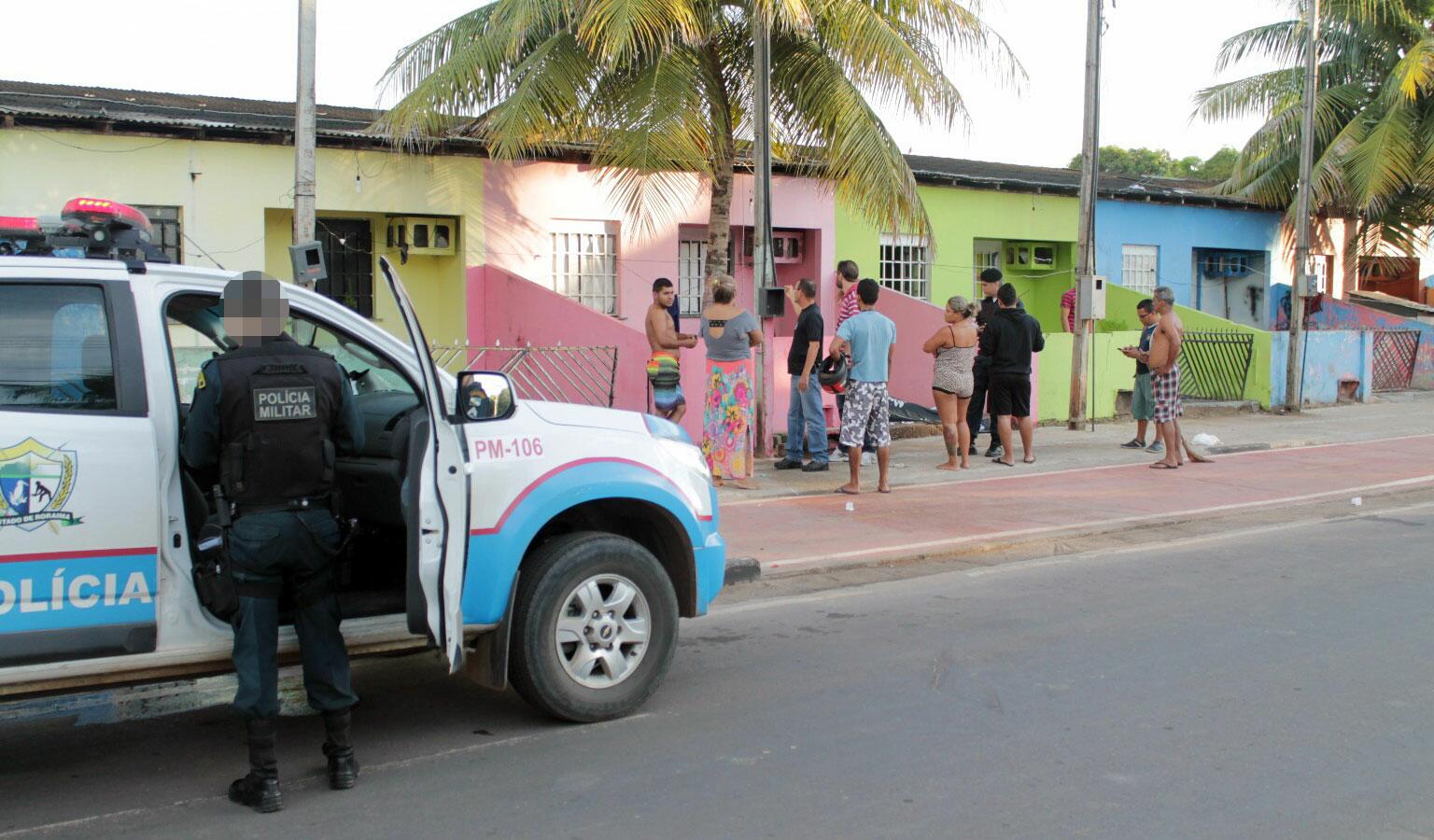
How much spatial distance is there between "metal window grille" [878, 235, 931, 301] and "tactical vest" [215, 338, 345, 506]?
626 inches

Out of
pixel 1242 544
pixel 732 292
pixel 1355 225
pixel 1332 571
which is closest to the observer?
pixel 1332 571

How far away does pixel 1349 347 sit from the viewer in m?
22.4

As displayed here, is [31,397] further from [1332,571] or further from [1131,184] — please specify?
[1131,184]

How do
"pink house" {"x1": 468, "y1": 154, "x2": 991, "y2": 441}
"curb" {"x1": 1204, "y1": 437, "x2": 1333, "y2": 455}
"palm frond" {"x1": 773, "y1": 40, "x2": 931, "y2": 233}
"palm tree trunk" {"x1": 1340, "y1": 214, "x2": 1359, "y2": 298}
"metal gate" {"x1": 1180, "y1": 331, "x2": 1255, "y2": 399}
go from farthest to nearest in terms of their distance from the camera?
1. "palm tree trunk" {"x1": 1340, "y1": 214, "x2": 1359, "y2": 298}
2. "metal gate" {"x1": 1180, "y1": 331, "x2": 1255, "y2": 399}
3. "curb" {"x1": 1204, "y1": 437, "x2": 1333, "y2": 455}
4. "pink house" {"x1": 468, "y1": 154, "x2": 991, "y2": 441}
5. "palm frond" {"x1": 773, "y1": 40, "x2": 931, "y2": 233}

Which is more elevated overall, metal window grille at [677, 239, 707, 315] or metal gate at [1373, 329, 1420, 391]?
metal window grille at [677, 239, 707, 315]

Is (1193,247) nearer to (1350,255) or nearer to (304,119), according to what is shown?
(1350,255)

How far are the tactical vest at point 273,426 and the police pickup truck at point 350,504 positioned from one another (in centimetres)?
33

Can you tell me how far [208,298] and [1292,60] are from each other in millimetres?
25559

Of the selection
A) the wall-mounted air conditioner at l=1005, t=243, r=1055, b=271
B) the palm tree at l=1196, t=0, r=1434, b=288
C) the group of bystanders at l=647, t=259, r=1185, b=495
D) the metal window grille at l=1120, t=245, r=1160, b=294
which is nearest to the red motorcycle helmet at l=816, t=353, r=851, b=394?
the group of bystanders at l=647, t=259, r=1185, b=495

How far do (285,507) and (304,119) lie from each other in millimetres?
6997

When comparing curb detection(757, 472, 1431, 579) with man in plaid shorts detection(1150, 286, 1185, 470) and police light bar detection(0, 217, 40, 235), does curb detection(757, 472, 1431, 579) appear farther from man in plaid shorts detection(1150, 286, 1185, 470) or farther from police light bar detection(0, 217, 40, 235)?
police light bar detection(0, 217, 40, 235)

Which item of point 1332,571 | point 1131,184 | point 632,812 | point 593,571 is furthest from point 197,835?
point 1131,184

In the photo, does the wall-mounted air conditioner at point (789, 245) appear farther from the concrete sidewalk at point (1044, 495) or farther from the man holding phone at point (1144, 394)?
the man holding phone at point (1144, 394)

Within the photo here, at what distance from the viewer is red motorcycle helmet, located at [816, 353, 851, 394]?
39.5 feet
